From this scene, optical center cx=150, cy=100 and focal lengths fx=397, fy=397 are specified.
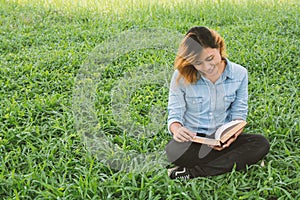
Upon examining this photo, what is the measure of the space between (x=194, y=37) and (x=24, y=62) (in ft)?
9.29

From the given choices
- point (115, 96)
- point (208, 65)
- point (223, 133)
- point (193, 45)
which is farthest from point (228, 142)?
point (115, 96)

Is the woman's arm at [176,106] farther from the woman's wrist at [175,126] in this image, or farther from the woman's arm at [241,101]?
the woman's arm at [241,101]

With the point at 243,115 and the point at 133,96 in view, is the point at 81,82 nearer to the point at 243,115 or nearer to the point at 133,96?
the point at 133,96

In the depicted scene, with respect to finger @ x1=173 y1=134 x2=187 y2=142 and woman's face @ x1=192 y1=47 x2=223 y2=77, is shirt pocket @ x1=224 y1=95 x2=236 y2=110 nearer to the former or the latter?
woman's face @ x1=192 y1=47 x2=223 y2=77

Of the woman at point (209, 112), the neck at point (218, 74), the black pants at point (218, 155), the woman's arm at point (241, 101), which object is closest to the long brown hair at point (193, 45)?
the woman at point (209, 112)

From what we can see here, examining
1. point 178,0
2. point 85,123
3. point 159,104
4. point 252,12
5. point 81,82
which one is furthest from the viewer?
point 178,0

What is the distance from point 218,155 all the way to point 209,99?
38 cm

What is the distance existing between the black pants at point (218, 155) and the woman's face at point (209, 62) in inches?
19.0

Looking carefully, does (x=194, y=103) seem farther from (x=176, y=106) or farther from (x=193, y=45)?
(x=193, y=45)

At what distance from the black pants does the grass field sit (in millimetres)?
63

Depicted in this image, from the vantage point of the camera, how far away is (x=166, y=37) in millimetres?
5270

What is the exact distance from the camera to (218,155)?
2645 mm

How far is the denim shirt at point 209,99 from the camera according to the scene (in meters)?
2.61

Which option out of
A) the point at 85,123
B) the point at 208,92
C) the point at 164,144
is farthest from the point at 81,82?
the point at 208,92
